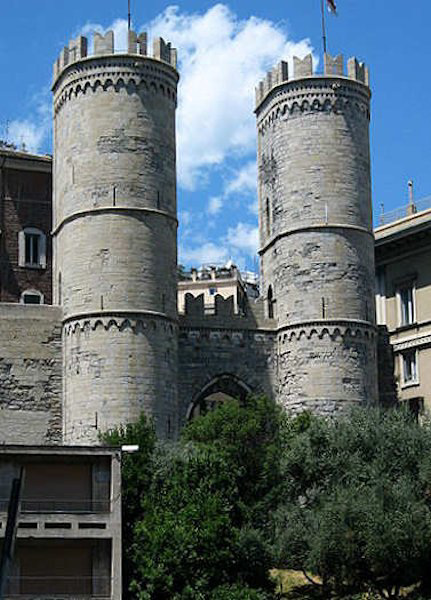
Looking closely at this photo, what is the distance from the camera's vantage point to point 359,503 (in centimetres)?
3641

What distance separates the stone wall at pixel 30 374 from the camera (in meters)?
45.0

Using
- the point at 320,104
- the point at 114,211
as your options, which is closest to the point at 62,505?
the point at 114,211

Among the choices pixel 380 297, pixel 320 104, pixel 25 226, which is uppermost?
pixel 320 104

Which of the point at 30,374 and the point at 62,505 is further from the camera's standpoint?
the point at 30,374

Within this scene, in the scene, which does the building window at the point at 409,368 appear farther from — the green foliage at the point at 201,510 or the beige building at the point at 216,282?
the beige building at the point at 216,282

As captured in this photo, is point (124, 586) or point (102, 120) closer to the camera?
point (124, 586)

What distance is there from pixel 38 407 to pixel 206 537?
11.9 m

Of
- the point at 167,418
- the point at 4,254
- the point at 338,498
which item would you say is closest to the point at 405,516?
the point at 338,498

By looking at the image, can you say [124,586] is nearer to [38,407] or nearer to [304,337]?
[38,407]

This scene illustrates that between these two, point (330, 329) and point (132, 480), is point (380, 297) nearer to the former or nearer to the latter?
point (330, 329)

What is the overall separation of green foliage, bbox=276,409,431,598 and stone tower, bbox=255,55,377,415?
667 cm

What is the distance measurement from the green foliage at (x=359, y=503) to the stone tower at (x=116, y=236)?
6.18 meters

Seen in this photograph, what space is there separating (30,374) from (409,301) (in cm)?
1519

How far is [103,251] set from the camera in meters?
45.3
